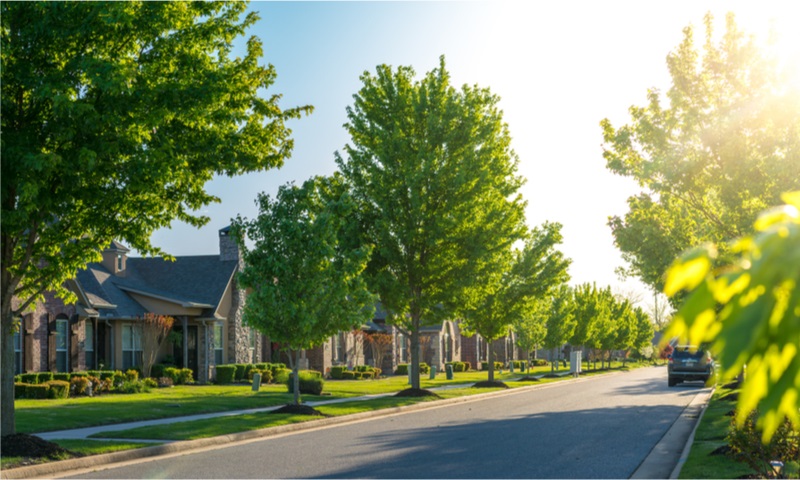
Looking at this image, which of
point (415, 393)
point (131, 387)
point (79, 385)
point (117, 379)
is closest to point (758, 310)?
point (415, 393)

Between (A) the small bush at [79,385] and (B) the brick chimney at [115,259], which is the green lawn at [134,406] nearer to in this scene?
(A) the small bush at [79,385]

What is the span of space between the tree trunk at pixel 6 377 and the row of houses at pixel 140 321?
2006 cm

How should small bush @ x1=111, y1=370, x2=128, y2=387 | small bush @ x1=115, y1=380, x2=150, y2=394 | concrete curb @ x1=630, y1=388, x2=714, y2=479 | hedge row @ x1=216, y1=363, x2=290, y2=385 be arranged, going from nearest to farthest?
concrete curb @ x1=630, y1=388, x2=714, y2=479
small bush @ x1=115, y1=380, x2=150, y2=394
small bush @ x1=111, y1=370, x2=128, y2=387
hedge row @ x1=216, y1=363, x2=290, y2=385

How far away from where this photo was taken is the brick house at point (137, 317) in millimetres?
37656

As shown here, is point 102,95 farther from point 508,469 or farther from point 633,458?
point 633,458

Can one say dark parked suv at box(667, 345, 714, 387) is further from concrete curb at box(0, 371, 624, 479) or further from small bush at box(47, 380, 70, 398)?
small bush at box(47, 380, 70, 398)

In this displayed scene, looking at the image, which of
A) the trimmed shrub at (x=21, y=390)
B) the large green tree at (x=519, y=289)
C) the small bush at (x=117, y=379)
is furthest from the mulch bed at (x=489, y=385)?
the trimmed shrub at (x=21, y=390)

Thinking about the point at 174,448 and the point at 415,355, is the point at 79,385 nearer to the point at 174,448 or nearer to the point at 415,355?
the point at 415,355

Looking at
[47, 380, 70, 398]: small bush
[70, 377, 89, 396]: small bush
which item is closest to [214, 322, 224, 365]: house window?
[70, 377, 89, 396]: small bush

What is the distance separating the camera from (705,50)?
72.2 ft

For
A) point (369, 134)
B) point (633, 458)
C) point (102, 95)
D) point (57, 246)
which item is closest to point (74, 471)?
point (57, 246)

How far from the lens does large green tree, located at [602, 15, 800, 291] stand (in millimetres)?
20547

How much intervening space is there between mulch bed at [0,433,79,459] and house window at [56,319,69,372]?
2432 cm

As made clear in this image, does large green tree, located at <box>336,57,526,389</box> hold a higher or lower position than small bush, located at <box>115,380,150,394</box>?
higher
